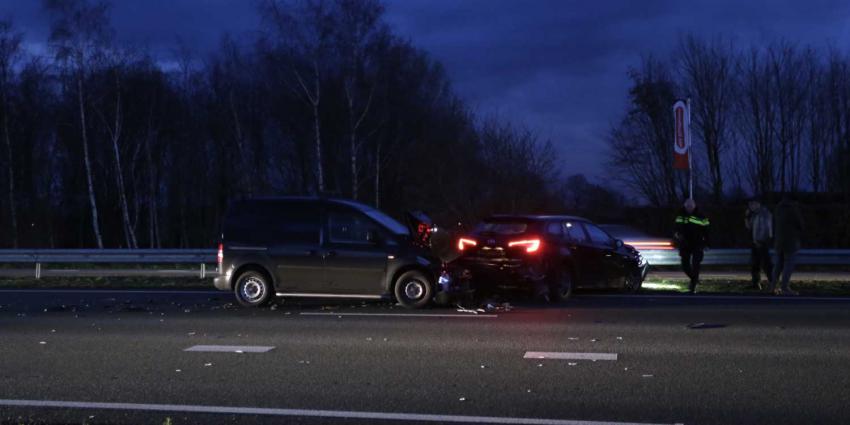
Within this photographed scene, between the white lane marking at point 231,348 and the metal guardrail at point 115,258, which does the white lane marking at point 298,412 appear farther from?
the metal guardrail at point 115,258

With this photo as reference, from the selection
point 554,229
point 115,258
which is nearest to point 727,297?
point 554,229

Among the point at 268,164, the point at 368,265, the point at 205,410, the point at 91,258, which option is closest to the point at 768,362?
the point at 205,410

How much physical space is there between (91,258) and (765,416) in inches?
754

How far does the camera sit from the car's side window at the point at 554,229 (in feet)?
48.8

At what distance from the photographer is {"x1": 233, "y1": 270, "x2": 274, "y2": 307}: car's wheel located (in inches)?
549

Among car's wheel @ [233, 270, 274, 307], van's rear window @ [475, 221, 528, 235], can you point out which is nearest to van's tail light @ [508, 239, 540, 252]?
van's rear window @ [475, 221, 528, 235]

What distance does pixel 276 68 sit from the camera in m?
37.6

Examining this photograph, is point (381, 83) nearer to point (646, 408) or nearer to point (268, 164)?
point (268, 164)

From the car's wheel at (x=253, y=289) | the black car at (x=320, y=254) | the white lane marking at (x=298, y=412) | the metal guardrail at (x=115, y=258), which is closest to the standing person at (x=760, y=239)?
the black car at (x=320, y=254)

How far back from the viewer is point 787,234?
50.9 feet

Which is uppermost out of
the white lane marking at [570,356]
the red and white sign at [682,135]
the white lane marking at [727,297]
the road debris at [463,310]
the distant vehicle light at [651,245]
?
the red and white sign at [682,135]

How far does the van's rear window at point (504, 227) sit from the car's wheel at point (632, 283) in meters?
2.81

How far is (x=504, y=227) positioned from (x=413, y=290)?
82.9 inches

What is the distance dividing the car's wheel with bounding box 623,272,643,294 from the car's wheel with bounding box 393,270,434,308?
4565 mm
